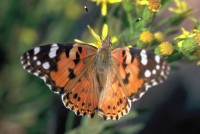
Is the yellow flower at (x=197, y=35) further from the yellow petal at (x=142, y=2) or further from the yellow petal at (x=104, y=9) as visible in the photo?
the yellow petal at (x=104, y=9)

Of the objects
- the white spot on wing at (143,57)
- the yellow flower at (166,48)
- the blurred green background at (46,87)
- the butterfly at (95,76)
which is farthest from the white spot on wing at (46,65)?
the blurred green background at (46,87)

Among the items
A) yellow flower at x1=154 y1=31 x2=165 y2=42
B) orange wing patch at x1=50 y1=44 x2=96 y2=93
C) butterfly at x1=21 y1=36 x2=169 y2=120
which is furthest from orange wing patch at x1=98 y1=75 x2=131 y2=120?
yellow flower at x1=154 y1=31 x2=165 y2=42

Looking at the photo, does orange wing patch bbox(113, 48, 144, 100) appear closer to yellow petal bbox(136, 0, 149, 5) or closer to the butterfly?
the butterfly

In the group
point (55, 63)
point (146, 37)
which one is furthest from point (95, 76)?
point (146, 37)

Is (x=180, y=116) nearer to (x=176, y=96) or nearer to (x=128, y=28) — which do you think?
(x=176, y=96)

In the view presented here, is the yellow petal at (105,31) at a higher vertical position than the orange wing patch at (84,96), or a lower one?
higher

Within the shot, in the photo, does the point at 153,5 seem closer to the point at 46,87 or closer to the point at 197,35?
the point at 197,35
